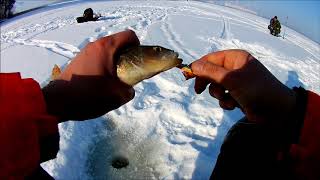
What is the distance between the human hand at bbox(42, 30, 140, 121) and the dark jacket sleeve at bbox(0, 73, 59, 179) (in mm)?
300

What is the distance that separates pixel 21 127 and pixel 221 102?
1.17 m

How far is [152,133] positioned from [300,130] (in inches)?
126

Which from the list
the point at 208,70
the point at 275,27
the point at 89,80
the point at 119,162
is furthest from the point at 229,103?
the point at 275,27

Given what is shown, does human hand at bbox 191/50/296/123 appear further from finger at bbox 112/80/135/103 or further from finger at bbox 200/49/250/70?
finger at bbox 112/80/135/103

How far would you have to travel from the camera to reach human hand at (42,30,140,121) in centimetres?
168

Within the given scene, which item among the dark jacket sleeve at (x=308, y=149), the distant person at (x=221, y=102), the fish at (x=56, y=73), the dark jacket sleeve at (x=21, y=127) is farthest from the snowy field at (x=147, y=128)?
the dark jacket sleeve at (x=21, y=127)

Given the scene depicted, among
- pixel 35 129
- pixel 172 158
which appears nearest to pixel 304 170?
pixel 35 129

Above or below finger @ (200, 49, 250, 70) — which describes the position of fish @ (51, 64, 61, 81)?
below

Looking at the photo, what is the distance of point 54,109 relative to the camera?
5.27 feet

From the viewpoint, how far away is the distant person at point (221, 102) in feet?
4.23

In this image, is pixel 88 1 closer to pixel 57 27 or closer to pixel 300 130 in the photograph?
pixel 57 27

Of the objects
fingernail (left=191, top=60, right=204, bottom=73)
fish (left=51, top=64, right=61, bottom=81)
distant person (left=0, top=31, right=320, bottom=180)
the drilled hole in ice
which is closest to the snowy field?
the drilled hole in ice

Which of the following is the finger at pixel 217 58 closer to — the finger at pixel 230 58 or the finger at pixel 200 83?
the finger at pixel 230 58

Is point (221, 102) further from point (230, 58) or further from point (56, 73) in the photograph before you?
point (56, 73)
